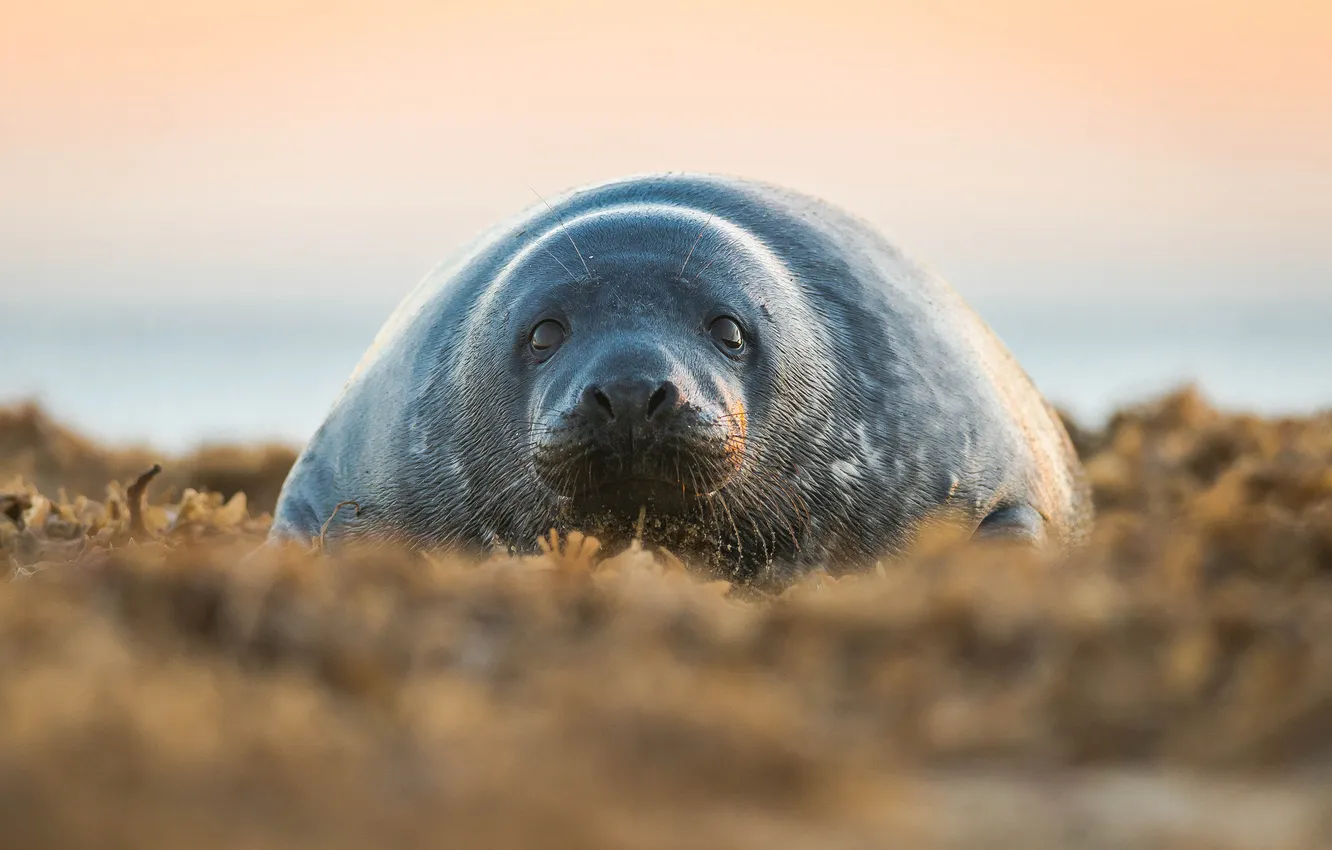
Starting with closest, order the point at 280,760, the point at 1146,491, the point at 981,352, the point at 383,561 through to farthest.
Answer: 1. the point at 280,760
2. the point at 383,561
3. the point at 981,352
4. the point at 1146,491

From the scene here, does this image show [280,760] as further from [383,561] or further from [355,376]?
[355,376]

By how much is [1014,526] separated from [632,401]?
1684 mm

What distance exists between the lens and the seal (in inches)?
179

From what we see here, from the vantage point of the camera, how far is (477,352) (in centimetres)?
521

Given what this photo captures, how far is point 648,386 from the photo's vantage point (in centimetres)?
433

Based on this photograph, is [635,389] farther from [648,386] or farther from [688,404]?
[688,404]

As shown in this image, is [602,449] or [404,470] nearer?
[602,449]

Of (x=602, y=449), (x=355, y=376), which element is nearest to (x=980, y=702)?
(x=602, y=449)

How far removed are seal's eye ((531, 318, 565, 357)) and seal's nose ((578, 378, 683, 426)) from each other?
567 millimetres

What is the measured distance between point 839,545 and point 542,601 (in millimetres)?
2081

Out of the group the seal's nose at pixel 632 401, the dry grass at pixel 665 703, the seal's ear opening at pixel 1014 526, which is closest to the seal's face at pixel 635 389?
the seal's nose at pixel 632 401

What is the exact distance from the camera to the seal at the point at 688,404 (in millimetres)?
4547

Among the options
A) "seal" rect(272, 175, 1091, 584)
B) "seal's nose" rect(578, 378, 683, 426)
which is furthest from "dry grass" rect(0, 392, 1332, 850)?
"seal" rect(272, 175, 1091, 584)

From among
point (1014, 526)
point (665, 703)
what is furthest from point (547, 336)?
point (665, 703)
